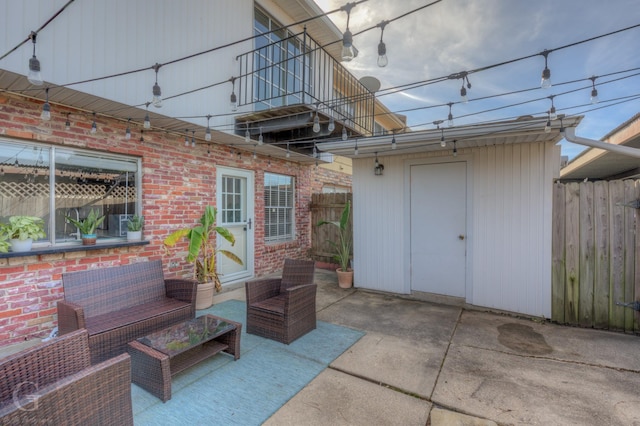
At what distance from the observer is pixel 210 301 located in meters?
5.05

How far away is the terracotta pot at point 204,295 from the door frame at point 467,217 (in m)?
3.54

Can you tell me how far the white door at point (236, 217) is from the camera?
248 inches

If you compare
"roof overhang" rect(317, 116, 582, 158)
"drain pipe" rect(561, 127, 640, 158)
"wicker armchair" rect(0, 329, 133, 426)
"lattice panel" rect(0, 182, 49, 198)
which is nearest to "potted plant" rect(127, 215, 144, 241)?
"lattice panel" rect(0, 182, 49, 198)

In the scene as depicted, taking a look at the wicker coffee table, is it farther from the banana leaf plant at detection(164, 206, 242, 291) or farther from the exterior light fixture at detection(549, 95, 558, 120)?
the exterior light fixture at detection(549, 95, 558, 120)

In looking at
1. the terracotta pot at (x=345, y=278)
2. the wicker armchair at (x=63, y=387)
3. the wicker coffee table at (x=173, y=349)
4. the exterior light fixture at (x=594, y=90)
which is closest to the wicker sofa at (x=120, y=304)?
the wicker coffee table at (x=173, y=349)

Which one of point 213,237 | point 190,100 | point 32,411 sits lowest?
point 32,411

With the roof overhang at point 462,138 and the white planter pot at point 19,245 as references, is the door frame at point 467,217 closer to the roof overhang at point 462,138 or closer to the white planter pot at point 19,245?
the roof overhang at point 462,138

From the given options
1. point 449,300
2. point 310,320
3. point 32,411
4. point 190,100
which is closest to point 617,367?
point 449,300

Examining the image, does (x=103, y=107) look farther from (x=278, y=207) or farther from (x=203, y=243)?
(x=278, y=207)

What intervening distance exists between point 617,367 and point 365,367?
265 cm

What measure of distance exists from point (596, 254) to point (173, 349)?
5431 mm

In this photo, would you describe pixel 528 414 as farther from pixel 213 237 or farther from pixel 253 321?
pixel 213 237

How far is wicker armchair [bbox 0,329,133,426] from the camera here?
152cm

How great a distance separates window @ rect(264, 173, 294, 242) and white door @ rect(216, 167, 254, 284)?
679 millimetres
